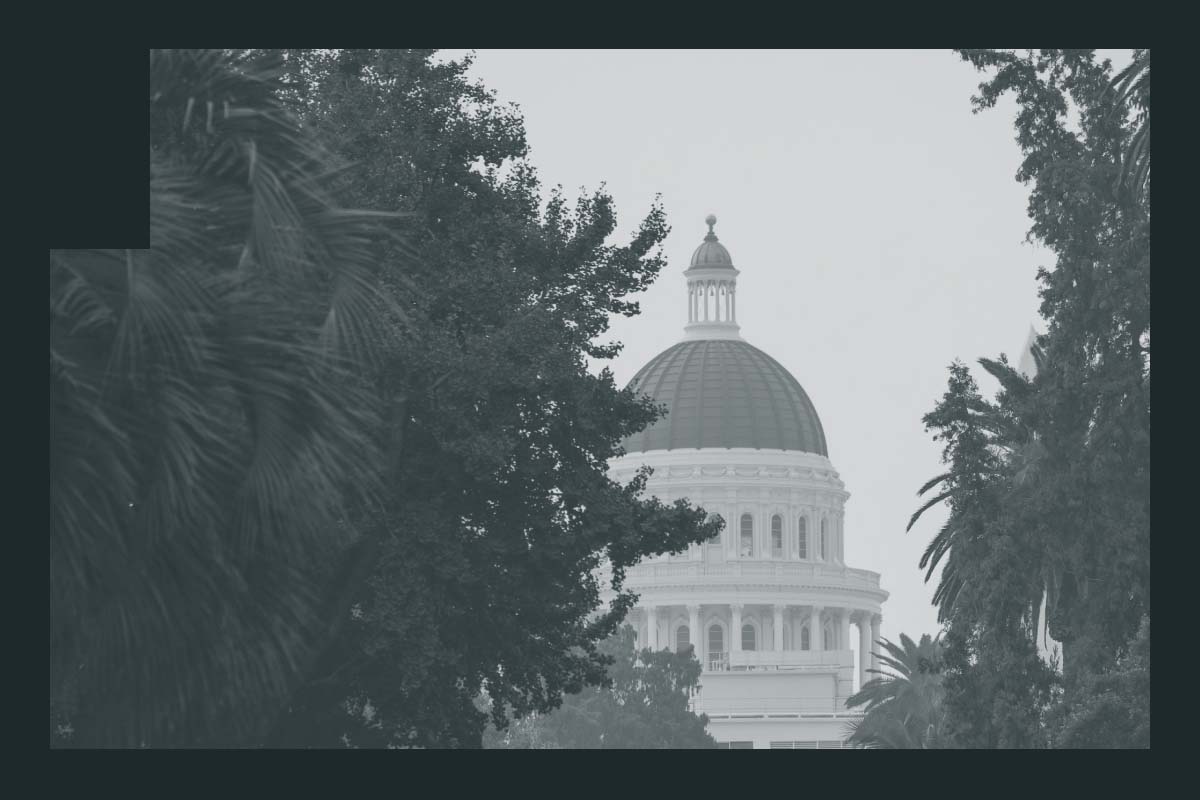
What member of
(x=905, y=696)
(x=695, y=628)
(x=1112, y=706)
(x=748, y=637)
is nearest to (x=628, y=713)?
(x=905, y=696)

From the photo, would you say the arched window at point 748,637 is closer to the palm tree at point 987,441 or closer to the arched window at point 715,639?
the arched window at point 715,639

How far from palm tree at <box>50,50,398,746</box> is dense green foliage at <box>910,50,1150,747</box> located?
22250mm

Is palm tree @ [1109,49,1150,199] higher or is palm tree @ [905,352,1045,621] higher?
palm tree @ [1109,49,1150,199]

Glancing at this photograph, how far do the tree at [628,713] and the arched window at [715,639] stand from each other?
71985mm

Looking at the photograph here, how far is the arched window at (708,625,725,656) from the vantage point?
193 metres

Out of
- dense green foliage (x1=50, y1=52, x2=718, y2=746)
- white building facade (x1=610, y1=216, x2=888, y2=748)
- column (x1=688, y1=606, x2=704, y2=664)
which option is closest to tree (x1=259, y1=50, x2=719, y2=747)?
dense green foliage (x1=50, y1=52, x2=718, y2=746)

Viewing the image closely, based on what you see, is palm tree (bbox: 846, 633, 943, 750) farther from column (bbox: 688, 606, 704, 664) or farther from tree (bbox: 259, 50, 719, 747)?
column (bbox: 688, 606, 704, 664)

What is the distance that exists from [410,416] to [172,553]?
36.2ft

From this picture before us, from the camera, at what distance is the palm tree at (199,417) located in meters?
20.1

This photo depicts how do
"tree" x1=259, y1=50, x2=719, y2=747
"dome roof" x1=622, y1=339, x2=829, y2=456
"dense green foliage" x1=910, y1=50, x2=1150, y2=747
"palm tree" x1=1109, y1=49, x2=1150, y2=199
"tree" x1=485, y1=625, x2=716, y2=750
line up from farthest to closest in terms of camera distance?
"dome roof" x1=622, y1=339, x2=829, y2=456 < "tree" x1=485, y1=625, x2=716, y2=750 < "dense green foliage" x1=910, y1=50, x2=1150, y2=747 < "palm tree" x1=1109, y1=49, x2=1150, y2=199 < "tree" x1=259, y1=50, x2=719, y2=747

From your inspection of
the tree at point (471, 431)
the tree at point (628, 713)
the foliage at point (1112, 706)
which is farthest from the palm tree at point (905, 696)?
the tree at point (471, 431)

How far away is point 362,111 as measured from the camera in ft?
113

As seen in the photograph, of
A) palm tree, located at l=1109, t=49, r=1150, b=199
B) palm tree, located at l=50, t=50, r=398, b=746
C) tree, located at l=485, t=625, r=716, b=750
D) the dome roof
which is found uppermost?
the dome roof

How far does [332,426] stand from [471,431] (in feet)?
34.0
